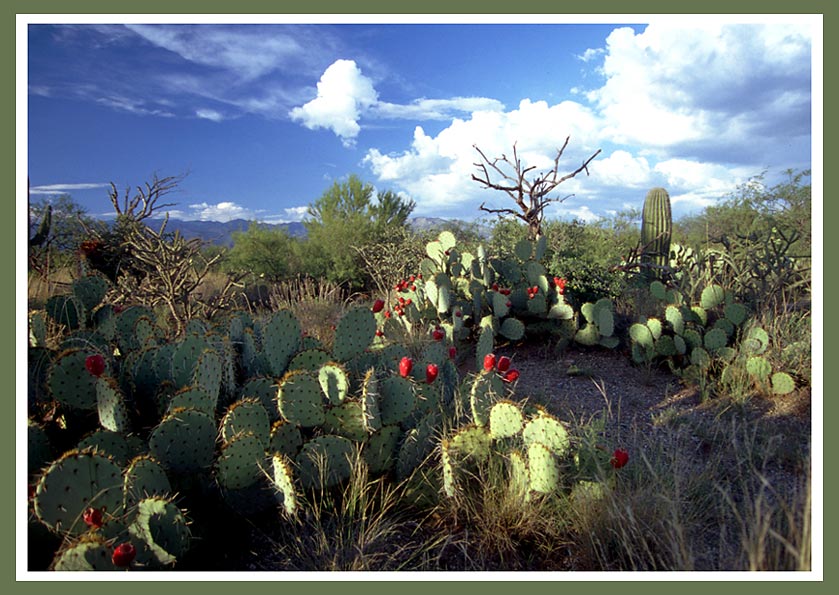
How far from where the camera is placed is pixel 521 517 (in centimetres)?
262

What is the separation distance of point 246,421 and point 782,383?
4.02 m

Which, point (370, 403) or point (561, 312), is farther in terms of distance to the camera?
point (561, 312)

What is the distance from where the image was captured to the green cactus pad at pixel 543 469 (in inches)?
99.8

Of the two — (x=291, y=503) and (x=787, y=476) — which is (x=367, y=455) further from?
(x=787, y=476)

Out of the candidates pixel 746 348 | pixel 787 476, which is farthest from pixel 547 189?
pixel 787 476

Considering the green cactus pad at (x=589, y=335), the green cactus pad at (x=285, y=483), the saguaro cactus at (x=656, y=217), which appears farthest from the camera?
the saguaro cactus at (x=656, y=217)

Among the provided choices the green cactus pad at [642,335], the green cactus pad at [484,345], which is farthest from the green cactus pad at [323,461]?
the green cactus pad at [642,335]

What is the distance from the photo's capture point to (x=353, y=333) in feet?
11.6

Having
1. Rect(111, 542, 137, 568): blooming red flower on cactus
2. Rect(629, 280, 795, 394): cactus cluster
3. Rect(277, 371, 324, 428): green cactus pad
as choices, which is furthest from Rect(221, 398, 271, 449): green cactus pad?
Rect(629, 280, 795, 394): cactus cluster

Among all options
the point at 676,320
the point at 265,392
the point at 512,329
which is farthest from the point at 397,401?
the point at 676,320

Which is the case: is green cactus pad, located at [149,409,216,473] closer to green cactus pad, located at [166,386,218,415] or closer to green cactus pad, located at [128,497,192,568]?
green cactus pad, located at [166,386,218,415]

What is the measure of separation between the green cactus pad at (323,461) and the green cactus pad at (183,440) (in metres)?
0.43

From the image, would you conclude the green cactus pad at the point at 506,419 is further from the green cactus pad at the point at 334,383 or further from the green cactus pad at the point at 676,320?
the green cactus pad at the point at 676,320

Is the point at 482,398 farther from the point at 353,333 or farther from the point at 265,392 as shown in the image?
the point at 265,392
